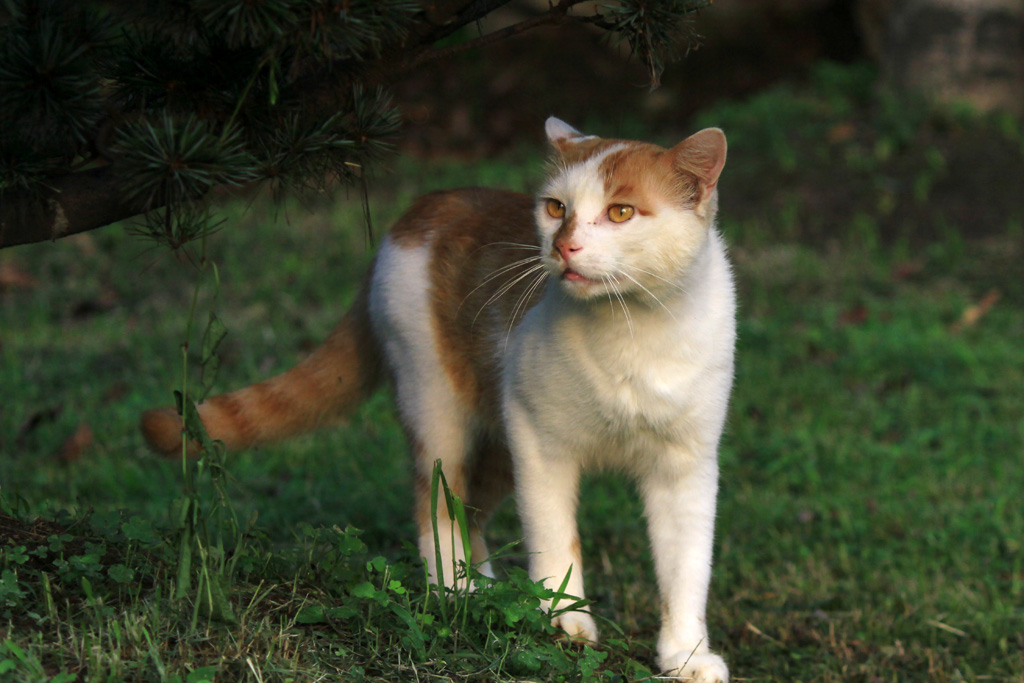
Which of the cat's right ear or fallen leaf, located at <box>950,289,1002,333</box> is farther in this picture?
fallen leaf, located at <box>950,289,1002,333</box>

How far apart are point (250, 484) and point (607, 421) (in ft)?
6.86

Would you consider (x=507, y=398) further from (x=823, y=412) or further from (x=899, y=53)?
(x=899, y=53)

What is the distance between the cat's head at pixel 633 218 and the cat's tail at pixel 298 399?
108cm

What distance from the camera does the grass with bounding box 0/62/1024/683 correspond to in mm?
2348

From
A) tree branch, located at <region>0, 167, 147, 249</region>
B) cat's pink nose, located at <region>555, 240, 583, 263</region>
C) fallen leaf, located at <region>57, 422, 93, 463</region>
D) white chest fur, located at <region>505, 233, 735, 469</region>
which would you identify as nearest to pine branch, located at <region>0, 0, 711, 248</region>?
tree branch, located at <region>0, 167, 147, 249</region>

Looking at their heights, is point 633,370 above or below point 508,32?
below

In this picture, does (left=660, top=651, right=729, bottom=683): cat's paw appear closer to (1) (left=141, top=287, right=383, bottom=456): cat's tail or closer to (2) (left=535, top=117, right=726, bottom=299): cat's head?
(2) (left=535, top=117, right=726, bottom=299): cat's head

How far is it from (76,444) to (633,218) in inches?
120

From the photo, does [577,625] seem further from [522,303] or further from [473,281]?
[473,281]

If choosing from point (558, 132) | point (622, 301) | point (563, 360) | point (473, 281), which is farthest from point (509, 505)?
point (622, 301)

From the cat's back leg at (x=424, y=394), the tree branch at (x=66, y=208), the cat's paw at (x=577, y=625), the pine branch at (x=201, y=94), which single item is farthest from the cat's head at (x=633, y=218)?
the tree branch at (x=66, y=208)

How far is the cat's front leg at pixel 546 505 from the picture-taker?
2.80m

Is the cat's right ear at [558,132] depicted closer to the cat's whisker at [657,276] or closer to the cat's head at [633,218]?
the cat's head at [633,218]

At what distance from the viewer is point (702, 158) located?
2.54 meters
